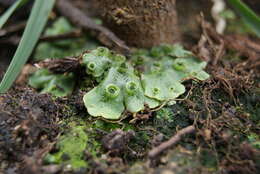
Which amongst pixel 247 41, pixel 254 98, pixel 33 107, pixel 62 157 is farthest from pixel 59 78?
pixel 247 41

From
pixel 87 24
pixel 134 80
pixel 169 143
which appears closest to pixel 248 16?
pixel 134 80

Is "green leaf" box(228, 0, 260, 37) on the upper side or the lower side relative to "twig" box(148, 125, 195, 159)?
upper

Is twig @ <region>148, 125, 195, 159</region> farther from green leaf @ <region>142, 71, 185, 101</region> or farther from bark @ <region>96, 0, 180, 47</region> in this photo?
bark @ <region>96, 0, 180, 47</region>

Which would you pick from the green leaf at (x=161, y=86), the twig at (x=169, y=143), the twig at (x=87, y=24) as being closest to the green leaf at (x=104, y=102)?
the green leaf at (x=161, y=86)

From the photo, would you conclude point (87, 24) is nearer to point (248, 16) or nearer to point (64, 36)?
point (64, 36)

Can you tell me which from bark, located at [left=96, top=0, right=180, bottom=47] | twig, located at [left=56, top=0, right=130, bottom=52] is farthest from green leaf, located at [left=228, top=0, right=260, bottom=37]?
twig, located at [left=56, top=0, right=130, bottom=52]
